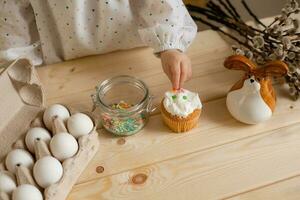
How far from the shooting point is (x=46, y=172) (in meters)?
0.57

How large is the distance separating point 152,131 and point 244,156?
157 mm

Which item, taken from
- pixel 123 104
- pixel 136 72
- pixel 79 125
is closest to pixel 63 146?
pixel 79 125

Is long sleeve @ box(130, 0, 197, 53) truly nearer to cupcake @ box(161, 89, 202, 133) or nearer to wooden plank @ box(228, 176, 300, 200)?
cupcake @ box(161, 89, 202, 133)

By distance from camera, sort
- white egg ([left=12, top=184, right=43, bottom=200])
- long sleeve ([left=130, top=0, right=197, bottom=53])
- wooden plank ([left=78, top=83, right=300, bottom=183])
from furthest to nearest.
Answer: long sleeve ([left=130, top=0, right=197, bottom=53]) → wooden plank ([left=78, top=83, right=300, bottom=183]) → white egg ([left=12, top=184, right=43, bottom=200])

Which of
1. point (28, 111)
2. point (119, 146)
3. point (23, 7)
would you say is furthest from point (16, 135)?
point (23, 7)

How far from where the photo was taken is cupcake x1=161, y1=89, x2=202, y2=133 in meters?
0.66

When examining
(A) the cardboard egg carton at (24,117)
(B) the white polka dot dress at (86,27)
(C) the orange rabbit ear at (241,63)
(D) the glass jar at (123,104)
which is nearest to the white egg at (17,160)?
(A) the cardboard egg carton at (24,117)

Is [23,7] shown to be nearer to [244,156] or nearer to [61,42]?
[61,42]

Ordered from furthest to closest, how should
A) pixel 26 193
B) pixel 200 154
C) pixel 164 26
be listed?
1. pixel 164 26
2. pixel 200 154
3. pixel 26 193

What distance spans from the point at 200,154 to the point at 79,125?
20 cm

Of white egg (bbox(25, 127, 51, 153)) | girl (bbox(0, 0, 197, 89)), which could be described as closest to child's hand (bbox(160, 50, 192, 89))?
girl (bbox(0, 0, 197, 89))

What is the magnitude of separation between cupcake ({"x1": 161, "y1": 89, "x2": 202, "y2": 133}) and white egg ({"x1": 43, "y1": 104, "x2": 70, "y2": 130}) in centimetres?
16

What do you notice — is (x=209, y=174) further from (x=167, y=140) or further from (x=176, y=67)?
(x=176, y=67)

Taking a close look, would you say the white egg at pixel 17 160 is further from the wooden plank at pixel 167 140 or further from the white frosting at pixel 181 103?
the white frosting at pixel 181 103
